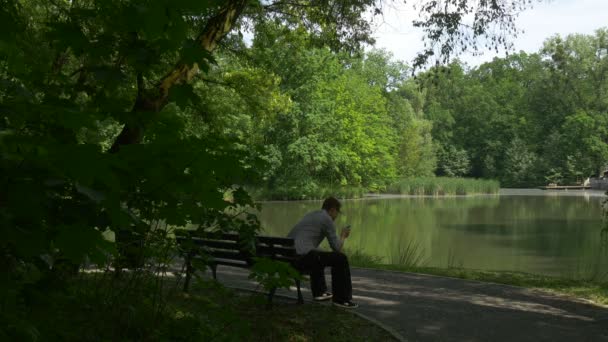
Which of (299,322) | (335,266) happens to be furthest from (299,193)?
(299,322)

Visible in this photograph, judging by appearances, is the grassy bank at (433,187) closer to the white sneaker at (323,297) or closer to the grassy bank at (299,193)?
the grassy bank at (299,193)

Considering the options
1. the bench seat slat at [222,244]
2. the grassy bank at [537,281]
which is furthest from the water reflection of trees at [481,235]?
the bench seat slat at [222,244]

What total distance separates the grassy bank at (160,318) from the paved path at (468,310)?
610mm

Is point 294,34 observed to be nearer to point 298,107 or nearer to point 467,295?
point 467,295

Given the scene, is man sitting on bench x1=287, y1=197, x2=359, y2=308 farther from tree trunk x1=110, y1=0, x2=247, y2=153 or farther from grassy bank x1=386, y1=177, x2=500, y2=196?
grassy bank x1=386, y1=177, x2=500, y2=196

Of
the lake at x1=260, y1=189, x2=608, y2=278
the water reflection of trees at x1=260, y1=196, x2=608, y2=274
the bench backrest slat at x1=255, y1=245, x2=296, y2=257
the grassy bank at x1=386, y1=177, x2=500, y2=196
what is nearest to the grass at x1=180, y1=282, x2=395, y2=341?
the bench backrest slat at x1=255, y1=245, x2=296, y2=257

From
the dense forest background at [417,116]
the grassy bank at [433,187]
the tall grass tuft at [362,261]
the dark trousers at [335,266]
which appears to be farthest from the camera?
the grassy bank at [433,187]

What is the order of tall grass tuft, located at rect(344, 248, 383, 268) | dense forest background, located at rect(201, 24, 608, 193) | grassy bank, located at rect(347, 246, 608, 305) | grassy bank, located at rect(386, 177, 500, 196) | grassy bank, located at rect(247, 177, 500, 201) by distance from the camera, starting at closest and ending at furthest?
grassy bank, located at rect(347, 246, 608, 305), tall grass tuft, located at rect(344, 248, 383, 268), dense forest background, located at rect(201, 24, 608, 193), grassy bank, located at rect(247, 177, 500, 201), grassy bank, located at rect(386, 177, 500, 196)

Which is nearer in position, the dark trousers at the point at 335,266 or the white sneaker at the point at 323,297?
the dark trousers at the point at 335,266

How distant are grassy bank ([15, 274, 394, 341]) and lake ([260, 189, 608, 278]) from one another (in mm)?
7052

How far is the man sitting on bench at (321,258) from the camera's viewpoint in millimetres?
6180

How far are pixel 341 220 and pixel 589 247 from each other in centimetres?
945

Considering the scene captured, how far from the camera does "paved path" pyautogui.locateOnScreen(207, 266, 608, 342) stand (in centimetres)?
561

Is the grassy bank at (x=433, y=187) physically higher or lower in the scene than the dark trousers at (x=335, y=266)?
higher
